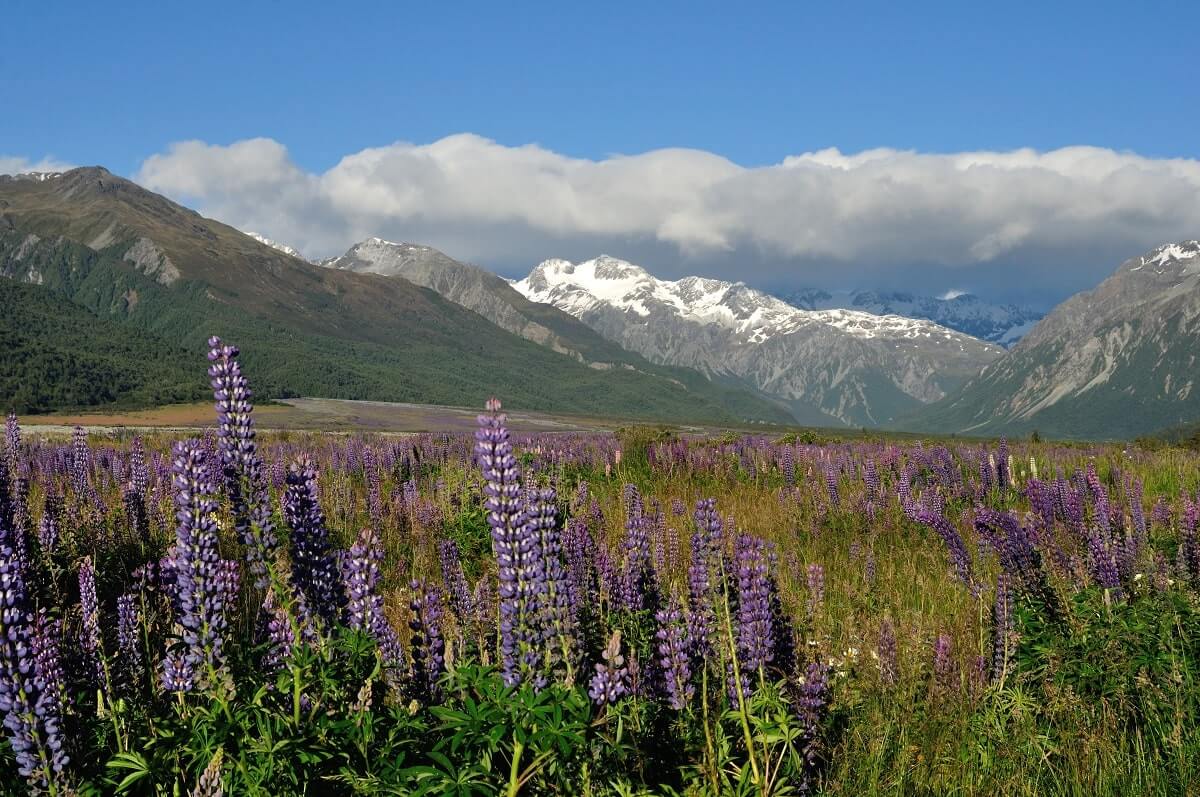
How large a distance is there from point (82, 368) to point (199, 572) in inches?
6931

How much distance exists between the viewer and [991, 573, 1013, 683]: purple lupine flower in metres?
4.95

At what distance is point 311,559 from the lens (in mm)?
3682

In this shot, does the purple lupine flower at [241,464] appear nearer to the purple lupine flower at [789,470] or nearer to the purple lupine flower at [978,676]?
the purple lupine flower at [978,676]

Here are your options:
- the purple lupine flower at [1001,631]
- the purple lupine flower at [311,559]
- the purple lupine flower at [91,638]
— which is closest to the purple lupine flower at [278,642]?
the purple lupine flower at [311,559]

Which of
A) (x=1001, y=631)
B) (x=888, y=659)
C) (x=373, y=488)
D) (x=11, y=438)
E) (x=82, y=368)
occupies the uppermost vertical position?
(x=82, y=368)

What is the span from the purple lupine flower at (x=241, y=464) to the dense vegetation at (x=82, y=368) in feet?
416

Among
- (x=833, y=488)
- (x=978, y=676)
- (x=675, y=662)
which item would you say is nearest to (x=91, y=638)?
(x=675, y=662)

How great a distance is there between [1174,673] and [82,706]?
5.67 metres

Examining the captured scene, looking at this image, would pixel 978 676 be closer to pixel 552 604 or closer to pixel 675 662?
pixel 675 662

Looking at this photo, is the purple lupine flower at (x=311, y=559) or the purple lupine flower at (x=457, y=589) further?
the purple lupine flower at (x=457, y=589)

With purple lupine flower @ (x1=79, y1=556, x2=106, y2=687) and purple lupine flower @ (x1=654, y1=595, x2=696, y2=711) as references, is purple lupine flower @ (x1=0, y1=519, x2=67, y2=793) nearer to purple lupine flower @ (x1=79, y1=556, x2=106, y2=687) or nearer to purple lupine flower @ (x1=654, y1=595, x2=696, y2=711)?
purple lupine flower @ (x1=79, y1=556, x2=106, y2=687)

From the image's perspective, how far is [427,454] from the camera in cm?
1769

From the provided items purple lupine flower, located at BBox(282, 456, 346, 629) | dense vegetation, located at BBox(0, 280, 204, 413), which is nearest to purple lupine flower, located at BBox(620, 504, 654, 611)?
purple lupine flower, located at BBox(282, 456, 346, 629)

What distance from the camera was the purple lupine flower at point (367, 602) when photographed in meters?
3.73
